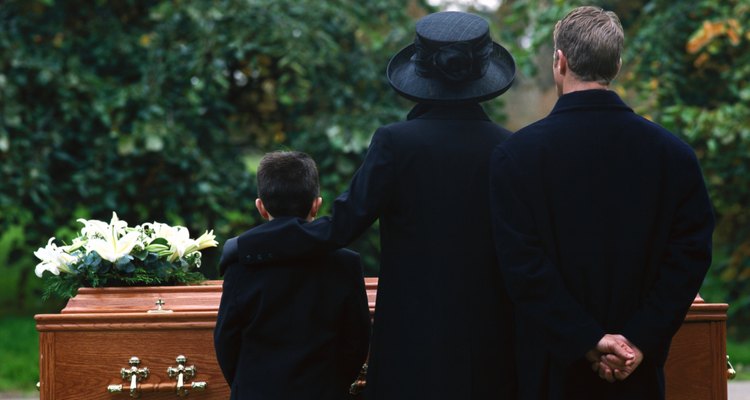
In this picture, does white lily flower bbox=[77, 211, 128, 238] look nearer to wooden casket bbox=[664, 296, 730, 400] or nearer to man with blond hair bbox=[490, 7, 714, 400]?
man with blond hair bbox=[490, 7, 714, 400]

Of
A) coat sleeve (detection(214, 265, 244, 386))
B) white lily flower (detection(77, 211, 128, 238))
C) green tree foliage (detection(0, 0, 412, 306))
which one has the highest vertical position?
green tree foliage (detection(0, 0, 412, 306))

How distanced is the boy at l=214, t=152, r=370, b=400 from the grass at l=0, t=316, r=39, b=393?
4568 mm

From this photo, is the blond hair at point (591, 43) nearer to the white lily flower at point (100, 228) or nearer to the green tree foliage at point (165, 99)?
the white lily flower at point (100, 228)

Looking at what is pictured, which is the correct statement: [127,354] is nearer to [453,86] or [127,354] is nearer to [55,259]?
[55,259]

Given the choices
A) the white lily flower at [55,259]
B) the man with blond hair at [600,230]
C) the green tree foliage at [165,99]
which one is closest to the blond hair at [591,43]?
the man with blond hair at [600,230]

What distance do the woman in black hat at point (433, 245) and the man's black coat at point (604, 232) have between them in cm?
20

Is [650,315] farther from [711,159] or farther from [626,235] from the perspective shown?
[711,159]

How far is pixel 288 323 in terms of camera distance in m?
2.97

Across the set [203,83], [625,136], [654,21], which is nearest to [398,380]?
[625,136]

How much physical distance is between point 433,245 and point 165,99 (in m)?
4.92

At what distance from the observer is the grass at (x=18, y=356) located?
7.22m

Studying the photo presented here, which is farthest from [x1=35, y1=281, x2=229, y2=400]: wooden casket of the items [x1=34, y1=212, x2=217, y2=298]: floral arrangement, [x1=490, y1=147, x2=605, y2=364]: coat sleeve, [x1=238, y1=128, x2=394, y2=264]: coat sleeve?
[x1=490, y1=147, x2=605, y2=364]: coat sleeve

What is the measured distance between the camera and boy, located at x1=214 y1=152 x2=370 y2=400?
296 centimetres

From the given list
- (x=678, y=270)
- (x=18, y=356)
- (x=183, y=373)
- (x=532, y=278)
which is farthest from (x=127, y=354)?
(x=18, y=356)
